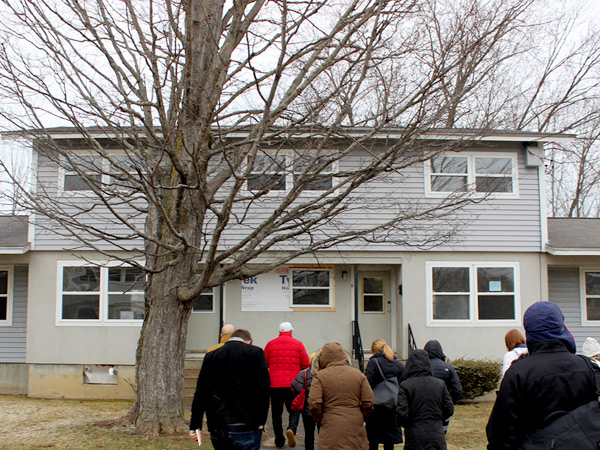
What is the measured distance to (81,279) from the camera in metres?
14.4

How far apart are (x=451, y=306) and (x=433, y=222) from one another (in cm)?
203

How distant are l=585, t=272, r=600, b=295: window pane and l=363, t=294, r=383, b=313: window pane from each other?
17.4ft

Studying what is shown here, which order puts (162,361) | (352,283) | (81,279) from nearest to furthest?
1. (162,361)
2. (81,279)
3. (352,283)

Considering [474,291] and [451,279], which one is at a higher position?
[451,279]

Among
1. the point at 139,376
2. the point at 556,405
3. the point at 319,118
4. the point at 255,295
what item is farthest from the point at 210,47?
the point at 556,405

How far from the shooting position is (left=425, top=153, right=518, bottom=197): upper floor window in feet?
47.1

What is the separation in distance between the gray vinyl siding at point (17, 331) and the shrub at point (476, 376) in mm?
10545

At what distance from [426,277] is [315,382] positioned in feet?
28.7

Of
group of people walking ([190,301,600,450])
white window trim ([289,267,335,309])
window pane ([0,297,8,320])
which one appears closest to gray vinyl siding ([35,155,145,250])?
window pane ([0,297,8,320])

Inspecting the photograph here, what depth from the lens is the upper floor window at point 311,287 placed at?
1461cm

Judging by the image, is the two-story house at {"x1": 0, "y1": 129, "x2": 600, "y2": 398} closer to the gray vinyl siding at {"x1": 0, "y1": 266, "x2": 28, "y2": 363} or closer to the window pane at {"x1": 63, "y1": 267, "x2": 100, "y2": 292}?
the window pane at {"x1": 63, "y1": 267, "x2": 100, "y2": 292}

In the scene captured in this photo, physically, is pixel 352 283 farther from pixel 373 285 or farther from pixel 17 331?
pixel 17 331

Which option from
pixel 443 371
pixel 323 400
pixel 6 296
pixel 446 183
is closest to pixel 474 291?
pixel 446 183

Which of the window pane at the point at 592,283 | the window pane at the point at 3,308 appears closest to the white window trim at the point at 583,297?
the window pane at the point at 592,283
